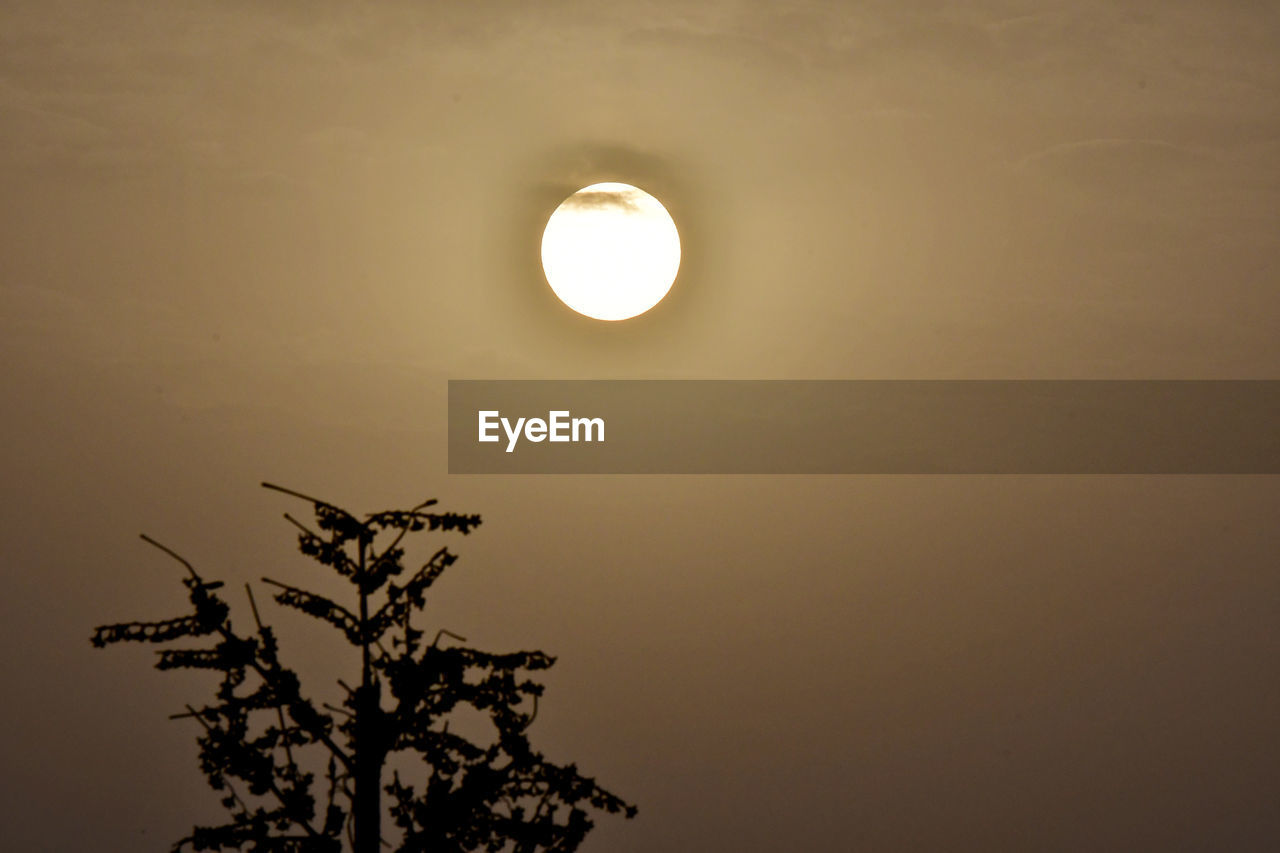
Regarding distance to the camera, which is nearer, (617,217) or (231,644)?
(231,644)

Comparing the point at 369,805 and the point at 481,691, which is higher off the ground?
the point at 481,691

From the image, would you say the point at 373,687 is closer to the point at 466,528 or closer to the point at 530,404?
the point at 466,528

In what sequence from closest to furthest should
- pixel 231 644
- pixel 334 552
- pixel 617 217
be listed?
pixel 231 644, pixel 334 552, pixel 617 217

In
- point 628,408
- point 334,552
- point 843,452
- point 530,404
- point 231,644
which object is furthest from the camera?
point 843,452

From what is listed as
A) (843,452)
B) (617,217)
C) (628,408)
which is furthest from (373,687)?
(843,452)

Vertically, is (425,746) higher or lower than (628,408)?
lower

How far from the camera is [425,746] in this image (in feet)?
19.7

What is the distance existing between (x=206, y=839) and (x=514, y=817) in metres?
1.38

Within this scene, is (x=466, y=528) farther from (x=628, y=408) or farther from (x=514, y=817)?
(x=628, y=408)

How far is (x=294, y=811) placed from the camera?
18.5ft

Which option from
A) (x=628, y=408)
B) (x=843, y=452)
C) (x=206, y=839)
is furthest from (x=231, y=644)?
(x=843, y=452)

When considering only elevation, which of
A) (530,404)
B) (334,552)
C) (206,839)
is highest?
(530,404)

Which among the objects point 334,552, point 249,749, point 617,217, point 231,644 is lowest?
point 249,749

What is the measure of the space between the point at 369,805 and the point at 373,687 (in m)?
0.53
